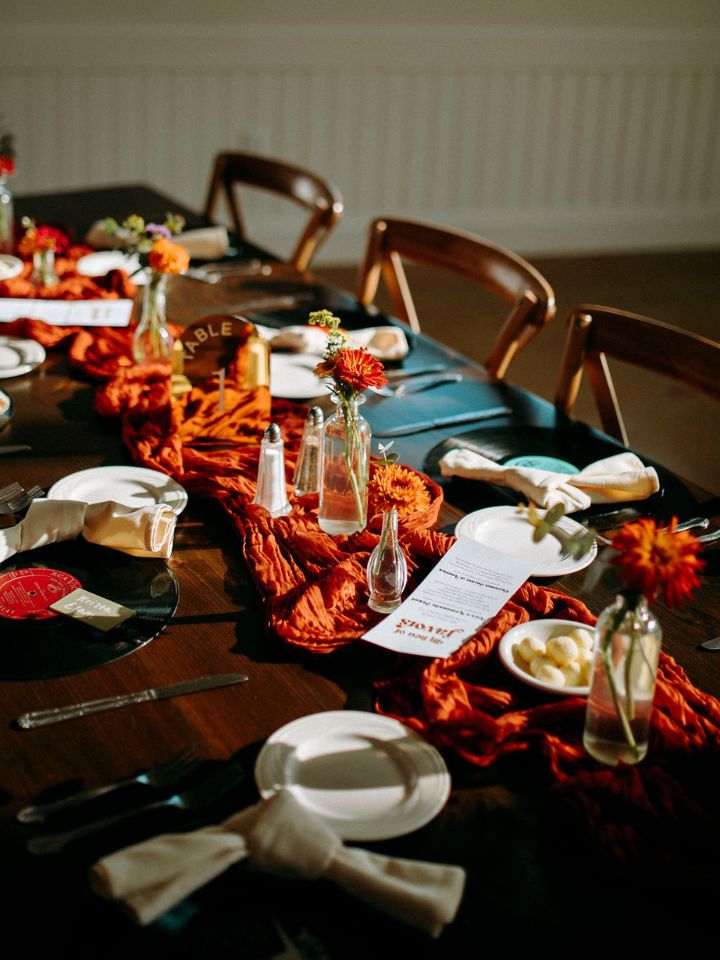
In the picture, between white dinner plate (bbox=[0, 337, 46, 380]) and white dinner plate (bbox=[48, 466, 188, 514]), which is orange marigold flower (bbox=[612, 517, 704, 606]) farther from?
white dinner plate (bbox=[0, 337, 46, 380])

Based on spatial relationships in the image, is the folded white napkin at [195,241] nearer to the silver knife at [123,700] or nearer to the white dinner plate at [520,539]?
the white dinner plate at [520,539]

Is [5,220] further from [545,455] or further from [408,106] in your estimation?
[408,106]

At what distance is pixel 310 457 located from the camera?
1.61 m

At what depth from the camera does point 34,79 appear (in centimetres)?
459

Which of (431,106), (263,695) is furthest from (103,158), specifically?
(263,695)

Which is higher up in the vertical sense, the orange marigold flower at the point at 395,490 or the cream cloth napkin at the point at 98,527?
the orange marigold flower at the point at 395,490

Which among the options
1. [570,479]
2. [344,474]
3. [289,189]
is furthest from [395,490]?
[289,189]

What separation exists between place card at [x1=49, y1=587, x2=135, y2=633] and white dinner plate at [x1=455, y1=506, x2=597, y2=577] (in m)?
0.48

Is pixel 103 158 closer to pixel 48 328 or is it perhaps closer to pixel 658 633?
pixel 48 328

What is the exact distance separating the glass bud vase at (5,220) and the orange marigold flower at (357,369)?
141cm

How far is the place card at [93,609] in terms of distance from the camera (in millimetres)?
1300

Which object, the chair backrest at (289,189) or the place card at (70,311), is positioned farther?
the chair backrest at (289,189)

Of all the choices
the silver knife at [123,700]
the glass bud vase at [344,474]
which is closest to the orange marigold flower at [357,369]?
the glass bud vase at [344,474]

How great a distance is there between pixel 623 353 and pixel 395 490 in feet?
2.75
